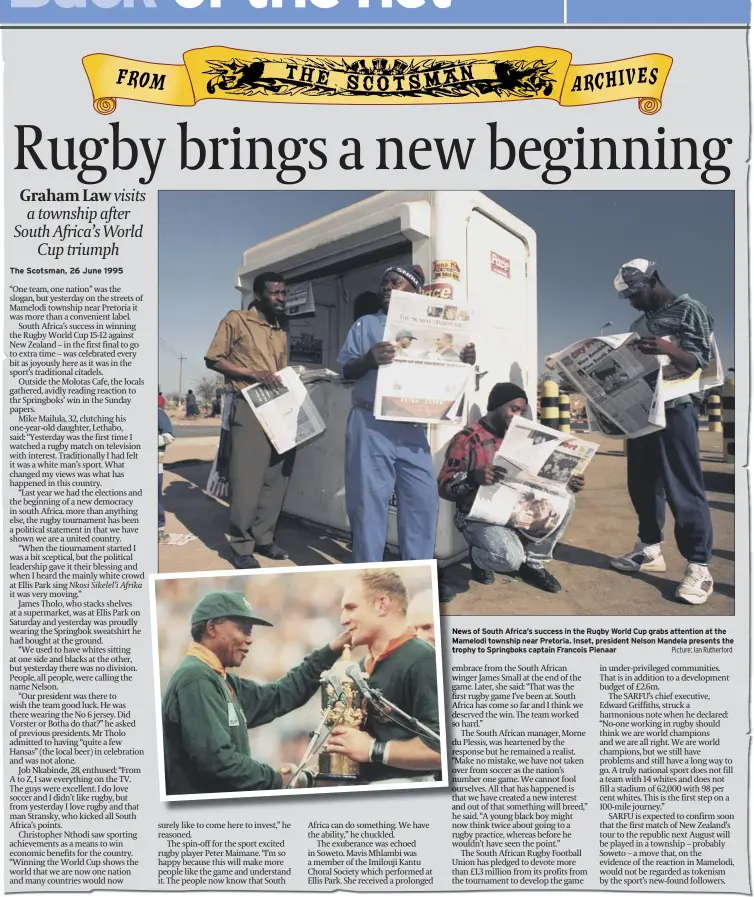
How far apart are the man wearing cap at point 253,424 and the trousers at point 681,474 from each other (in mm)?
1726

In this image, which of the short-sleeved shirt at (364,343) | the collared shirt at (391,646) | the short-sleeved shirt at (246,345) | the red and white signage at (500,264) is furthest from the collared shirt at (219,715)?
the red and white signage at (500,264)

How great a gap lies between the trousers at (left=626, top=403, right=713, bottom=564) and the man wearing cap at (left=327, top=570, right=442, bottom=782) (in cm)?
124

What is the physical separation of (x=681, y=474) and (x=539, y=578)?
0.78 m

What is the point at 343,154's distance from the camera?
2010 mm

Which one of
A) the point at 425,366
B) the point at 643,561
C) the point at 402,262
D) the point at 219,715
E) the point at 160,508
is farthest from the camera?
the point at 402,262

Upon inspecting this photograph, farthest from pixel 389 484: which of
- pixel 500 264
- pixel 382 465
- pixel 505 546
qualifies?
pixel 500 264

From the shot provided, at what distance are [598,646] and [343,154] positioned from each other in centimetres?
233

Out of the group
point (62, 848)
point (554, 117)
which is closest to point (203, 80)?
point (554, 117)

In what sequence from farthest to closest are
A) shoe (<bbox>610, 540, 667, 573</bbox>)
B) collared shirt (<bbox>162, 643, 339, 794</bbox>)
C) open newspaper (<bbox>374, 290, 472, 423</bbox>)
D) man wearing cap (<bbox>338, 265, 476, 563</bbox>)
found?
shoe (<bbox>610, 540, 667, 573</bbox>) → man wearing cap (<bbox>338, 265, 476, 563</bbox>) → open newspaper (<bbox>374, 290, 472, 423</bbox>) → collared shirt (<bbox>162, 643, 339, 794</bbox>)

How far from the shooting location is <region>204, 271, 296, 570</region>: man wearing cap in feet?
7.45

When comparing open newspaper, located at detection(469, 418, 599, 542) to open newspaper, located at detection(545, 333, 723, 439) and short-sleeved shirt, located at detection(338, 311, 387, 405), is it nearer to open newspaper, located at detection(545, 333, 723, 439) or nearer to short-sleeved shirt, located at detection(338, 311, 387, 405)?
open newspaper, located at detection(545, 333, 723, 439)

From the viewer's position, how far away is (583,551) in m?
2.27

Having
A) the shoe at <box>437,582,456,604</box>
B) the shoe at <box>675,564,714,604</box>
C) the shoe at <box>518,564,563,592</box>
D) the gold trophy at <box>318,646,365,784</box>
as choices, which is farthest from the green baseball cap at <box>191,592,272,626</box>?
the shoe at <box>675,564,714,604</box>

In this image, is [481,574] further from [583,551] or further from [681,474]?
[681,474]
